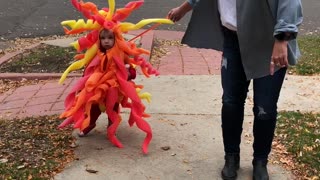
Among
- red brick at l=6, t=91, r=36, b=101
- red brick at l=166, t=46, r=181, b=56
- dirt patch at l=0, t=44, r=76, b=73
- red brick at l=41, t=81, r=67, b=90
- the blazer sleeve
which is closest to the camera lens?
the blazer sleeve

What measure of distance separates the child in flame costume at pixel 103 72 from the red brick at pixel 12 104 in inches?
49.7

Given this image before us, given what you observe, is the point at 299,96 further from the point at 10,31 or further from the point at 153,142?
the point at 10,31

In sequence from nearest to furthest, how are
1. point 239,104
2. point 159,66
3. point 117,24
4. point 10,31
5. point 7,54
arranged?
1. point 239,104
2. point 117,24
3. point 159,66
4. point 7,54
5. point 10,31

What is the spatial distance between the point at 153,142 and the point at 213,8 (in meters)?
1.26

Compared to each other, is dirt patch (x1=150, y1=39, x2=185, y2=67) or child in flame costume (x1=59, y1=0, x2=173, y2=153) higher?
child in flame costume (x1=59, y1=0, x2=173, y2=153)

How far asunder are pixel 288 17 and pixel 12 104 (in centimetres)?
327

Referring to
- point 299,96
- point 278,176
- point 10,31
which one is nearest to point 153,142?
point 278,176

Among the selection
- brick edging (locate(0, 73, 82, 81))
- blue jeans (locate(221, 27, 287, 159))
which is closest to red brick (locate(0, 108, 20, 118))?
brick edging (locate(0, 73, 82, 81))

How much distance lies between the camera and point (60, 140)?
4.16 metres

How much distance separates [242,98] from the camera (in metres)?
3.45

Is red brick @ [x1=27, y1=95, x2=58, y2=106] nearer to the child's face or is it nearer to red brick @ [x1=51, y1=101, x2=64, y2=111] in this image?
red brick @ [x1=51, y1=101, x2=64, y2=111]

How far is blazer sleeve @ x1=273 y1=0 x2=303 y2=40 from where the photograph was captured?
9.41ft

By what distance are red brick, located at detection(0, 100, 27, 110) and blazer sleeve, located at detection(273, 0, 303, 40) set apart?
10.1 feet

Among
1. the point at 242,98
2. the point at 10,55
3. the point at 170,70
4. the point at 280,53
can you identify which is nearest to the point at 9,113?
the point at 170,70
